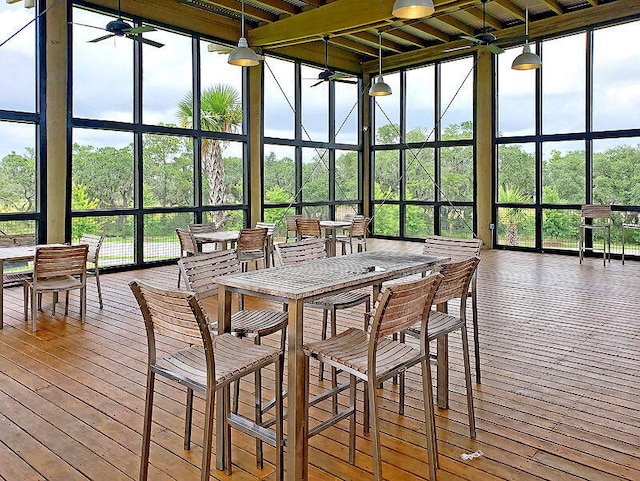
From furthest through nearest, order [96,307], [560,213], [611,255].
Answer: [560,213], [611,255], [96,307]

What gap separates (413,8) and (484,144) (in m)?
6.68

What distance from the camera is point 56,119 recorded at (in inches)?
291

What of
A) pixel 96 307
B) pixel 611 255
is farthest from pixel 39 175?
pixel 611 255

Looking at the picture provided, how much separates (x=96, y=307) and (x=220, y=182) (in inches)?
173

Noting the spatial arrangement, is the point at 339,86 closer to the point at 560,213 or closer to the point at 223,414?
the point at 560,213

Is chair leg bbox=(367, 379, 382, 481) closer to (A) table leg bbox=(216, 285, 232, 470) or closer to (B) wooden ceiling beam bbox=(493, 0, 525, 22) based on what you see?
(A) table leg bbox=(216, 285, 232, 470)

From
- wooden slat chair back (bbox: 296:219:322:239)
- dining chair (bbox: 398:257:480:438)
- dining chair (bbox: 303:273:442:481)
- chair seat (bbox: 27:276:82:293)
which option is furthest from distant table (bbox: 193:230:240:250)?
dining chair (bbox: 303:273:442:481)

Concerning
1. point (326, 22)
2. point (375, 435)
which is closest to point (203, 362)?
point (375, 435)

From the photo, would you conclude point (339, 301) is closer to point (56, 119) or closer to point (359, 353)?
point (359, 353)

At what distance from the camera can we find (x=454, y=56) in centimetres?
1100

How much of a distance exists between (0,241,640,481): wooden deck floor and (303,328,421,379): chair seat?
1.72 feet

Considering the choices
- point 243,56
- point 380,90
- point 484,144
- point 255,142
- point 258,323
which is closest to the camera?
point 258,323

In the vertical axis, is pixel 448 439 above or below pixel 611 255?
below

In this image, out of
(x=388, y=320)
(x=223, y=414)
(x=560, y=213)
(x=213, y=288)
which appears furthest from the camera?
(x=560, y=213)
